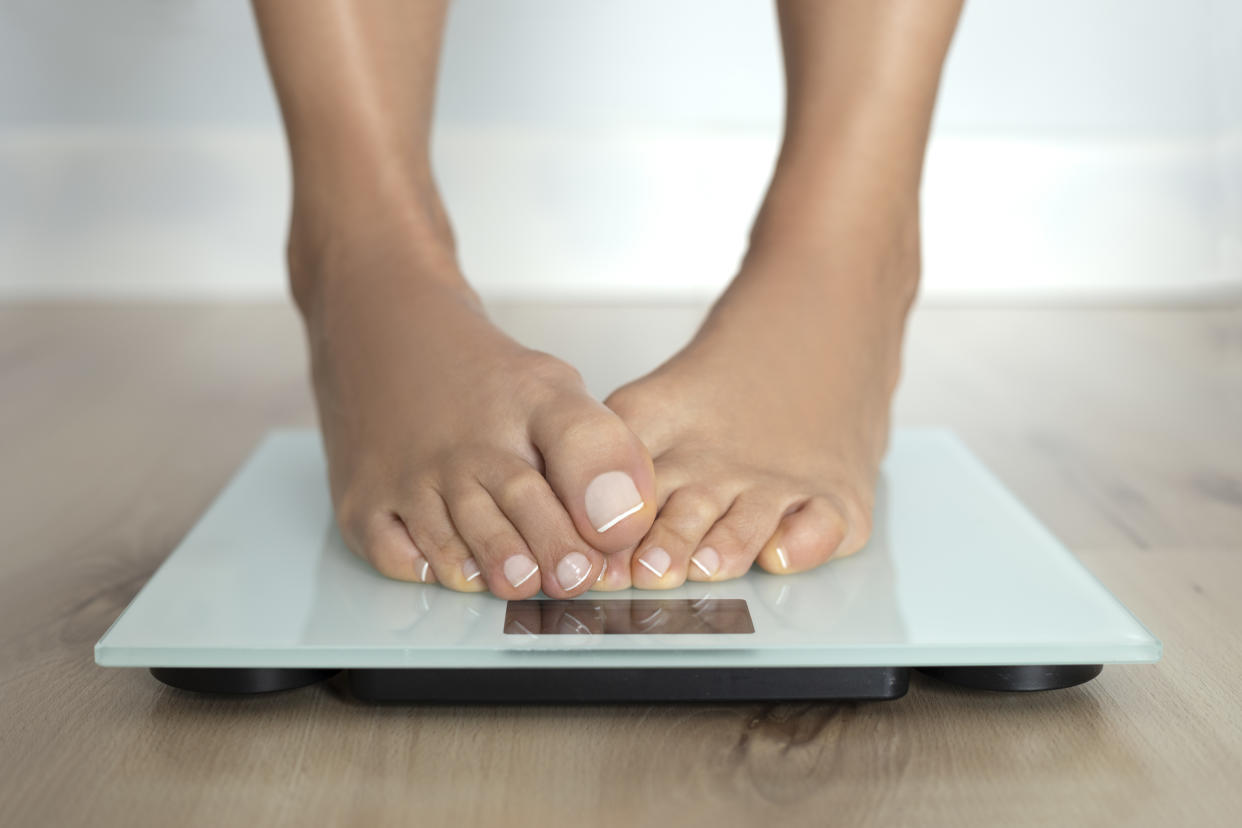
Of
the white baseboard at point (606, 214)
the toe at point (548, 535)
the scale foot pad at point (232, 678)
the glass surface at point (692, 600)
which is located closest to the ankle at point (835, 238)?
the glass surface at point (692, 600)

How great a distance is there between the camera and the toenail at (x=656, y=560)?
0.65 metres

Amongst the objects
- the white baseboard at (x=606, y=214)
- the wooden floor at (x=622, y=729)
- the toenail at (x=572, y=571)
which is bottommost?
the white baseboard at (x=606, y=214)

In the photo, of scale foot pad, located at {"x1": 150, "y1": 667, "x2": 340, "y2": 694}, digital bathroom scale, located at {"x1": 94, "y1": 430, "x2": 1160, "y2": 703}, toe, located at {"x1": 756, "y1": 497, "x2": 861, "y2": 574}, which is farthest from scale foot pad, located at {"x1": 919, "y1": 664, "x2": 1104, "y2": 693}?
scale foot pad, located at {"x1": 150, "y1": 667, "x2": 340, "y2": 694}

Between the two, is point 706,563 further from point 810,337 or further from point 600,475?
point 810,337

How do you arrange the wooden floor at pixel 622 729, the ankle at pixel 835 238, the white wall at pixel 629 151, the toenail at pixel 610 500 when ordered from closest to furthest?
1. the wooden floor at pixel 622 729
2. the toenail at pixel 610 500
3. the ankle at pixel 835 238
4. the white wall at pixel 629 151

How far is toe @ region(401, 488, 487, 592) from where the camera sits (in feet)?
2.17

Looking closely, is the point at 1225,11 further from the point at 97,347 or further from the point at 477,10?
the point at 97,347

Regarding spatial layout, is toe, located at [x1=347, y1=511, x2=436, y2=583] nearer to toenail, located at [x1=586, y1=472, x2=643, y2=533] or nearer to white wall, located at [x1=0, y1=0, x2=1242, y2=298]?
toenail, located at [x1=586, y1=472, x2=643, y2=533]

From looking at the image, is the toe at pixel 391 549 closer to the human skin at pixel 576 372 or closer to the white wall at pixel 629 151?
the human skin at pixel 576 372

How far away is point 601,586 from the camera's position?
2.15ft

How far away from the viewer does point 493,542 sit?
0.65 m

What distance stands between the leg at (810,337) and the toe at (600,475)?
3 cm

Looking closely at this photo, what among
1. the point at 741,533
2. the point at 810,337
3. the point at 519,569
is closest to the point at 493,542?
the point at 519,569

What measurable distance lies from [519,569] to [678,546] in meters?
0.08
